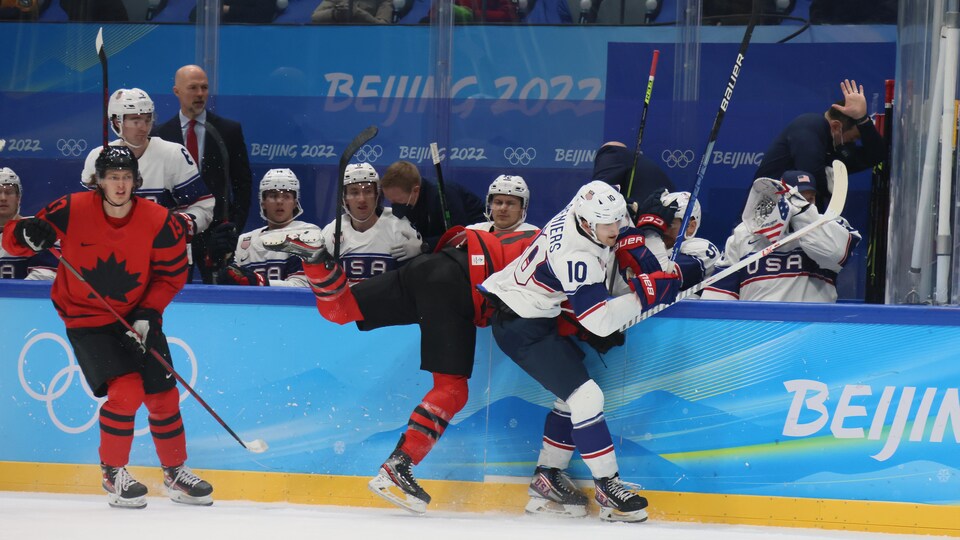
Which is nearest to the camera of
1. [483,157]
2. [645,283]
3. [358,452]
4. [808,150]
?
[645,283]

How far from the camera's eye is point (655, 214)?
14.1ft

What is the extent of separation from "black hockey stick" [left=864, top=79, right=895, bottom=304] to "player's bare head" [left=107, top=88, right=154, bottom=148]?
2.81 metres

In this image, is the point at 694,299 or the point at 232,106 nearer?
the point at 694,299

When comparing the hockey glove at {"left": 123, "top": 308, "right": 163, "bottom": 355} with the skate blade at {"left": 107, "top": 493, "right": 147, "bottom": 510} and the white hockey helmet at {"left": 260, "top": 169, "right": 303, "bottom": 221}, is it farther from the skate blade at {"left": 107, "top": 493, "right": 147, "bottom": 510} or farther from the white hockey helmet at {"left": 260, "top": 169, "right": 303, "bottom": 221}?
the white hockey helmet at {"left": 260, "top": 169, "right": 303, "bottom": 221}

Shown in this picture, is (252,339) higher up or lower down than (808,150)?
lower down

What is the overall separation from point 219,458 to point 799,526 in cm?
199

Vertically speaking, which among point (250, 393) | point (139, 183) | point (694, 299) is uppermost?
point (139, 183)

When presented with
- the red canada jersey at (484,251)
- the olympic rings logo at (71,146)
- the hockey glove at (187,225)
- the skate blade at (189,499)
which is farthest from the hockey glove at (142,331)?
the olympic rings logo at (71,146)

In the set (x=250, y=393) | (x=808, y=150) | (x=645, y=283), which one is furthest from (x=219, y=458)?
(x=808, y=150)

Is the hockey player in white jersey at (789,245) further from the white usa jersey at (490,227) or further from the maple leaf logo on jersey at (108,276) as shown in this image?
the maple leaf logo on jersey at (108,276)

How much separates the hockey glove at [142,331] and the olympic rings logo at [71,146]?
69.6 inches

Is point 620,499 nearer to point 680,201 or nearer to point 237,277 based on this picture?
point 680,201

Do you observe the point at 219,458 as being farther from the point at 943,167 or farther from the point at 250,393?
the point at 943,167

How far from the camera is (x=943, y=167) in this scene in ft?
13.7
